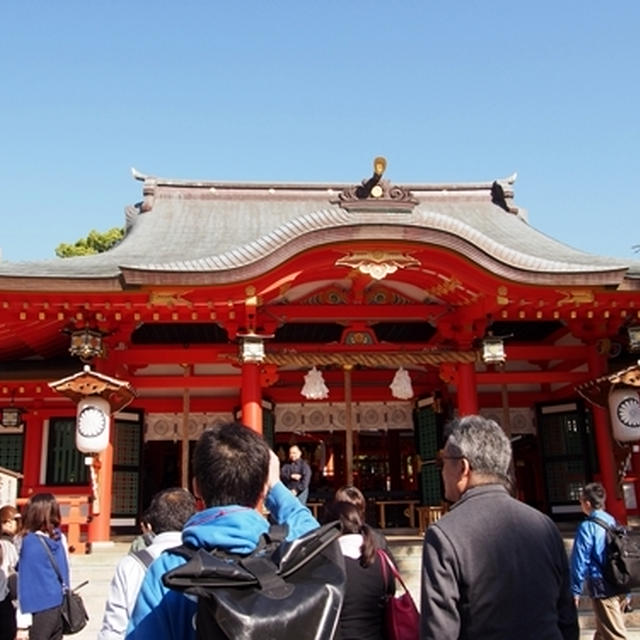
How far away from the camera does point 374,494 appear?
13.1 m

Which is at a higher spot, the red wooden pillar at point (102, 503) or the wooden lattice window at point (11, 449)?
the wooden lattice window at point (11, 449)

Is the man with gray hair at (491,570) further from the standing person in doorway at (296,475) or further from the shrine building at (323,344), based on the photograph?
the shrine building at (323,344)

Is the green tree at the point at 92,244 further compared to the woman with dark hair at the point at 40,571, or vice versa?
the green tree at the point at 92,244

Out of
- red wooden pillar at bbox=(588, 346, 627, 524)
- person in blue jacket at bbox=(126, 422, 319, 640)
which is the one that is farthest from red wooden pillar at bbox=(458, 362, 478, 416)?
person in blue jacket at bbox=(126, 422, 319, 640)

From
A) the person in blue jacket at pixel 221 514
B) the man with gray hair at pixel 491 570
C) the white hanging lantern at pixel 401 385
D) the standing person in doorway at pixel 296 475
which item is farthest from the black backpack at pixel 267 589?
the white hanging lantern at pixel 401 385

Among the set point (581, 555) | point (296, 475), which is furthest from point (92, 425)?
point (581, 555)

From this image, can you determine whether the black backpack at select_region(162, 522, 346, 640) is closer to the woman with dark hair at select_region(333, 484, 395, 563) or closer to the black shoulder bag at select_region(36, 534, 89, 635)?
the woman with dark hair at select_region(333, 484, 395, 563)

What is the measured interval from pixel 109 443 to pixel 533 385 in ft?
23.9

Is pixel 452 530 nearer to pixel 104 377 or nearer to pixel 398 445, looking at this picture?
pixel 104 377

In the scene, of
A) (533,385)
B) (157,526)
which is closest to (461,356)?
(533,385)

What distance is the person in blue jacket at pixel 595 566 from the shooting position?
531 centimetres

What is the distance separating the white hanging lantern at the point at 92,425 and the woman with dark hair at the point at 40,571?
14.5 feet

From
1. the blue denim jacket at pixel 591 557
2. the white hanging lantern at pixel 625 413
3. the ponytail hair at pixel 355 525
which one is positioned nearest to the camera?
the ponytail hair at pixel 355 525

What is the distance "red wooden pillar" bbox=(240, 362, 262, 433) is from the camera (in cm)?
944
